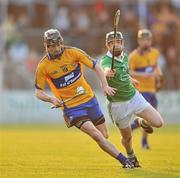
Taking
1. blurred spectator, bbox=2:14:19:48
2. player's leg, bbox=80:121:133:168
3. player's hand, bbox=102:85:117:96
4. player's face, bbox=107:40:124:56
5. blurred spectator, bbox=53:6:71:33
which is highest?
blurred spectator, bbox=53:6:71:33

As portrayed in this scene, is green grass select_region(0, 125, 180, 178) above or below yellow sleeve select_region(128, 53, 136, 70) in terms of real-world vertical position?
below

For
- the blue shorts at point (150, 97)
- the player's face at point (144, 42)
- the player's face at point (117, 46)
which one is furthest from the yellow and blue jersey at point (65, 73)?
the blue shorts at point (150, 97)

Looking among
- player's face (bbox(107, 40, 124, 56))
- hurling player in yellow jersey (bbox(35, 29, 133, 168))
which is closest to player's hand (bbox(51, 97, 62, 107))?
hurling player in yellow jersey (bbox(35, 29, 133, 168))

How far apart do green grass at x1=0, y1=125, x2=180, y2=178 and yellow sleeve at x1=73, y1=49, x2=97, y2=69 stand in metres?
1.83

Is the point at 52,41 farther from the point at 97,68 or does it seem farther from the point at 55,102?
the point at 55,102

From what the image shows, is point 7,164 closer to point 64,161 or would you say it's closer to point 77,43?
point 64,161

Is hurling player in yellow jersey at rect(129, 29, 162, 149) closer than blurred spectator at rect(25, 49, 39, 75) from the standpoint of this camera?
Yes

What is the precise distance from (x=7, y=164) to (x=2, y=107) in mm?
16280

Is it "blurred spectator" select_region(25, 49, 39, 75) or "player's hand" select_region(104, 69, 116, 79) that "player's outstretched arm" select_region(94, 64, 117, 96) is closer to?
"player's hand" select_region(104, 69, 116, 79)

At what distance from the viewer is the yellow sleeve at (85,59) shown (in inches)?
555

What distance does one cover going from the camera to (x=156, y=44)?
108 ft

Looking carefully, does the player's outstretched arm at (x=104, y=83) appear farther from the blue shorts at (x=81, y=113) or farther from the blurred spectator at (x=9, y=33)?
the blurred spectator at (x=9, y=33)

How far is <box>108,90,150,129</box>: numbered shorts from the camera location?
576 inches

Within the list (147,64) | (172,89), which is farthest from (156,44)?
(147,64)
